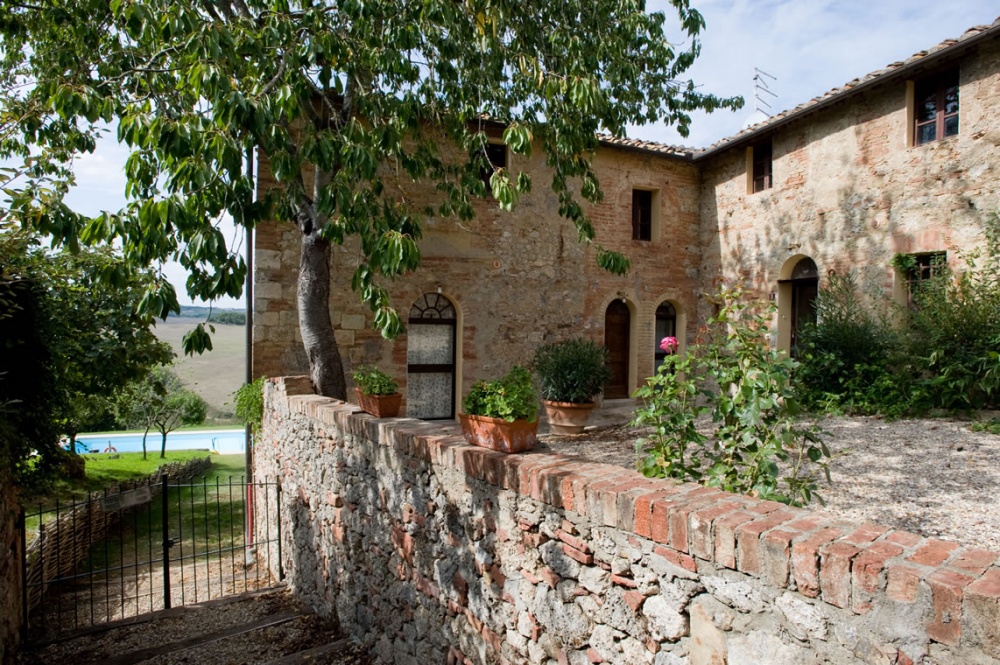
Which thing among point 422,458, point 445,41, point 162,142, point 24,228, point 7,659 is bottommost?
point 7,659

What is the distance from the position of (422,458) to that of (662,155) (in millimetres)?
9006

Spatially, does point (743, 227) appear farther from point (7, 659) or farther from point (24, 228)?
point (7, 659)

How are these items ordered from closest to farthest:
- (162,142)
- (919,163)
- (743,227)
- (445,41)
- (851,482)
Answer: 1. (162,142)
2. (851,482)
3. (445,41)
4. (919,163)
5. (743,227)

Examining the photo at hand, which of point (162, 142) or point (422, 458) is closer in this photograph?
point (162, 142)

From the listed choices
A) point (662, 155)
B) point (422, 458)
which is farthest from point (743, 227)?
point (422, 458)

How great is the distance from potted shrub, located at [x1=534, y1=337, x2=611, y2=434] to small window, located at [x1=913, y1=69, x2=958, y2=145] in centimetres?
559

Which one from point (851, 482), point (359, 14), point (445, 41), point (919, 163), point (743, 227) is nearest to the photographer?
point (359, 14)

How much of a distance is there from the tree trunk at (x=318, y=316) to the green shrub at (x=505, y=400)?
3728 mm

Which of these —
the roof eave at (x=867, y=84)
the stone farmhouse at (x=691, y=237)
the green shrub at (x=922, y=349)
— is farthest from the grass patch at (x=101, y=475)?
the roof eave at (x=867, y=84)

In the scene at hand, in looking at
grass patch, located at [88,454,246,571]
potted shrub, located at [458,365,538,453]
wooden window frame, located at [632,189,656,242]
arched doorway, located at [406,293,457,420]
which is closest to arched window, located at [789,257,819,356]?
wooden window frame, located at [632,189,656,242]

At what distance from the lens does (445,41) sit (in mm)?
5266

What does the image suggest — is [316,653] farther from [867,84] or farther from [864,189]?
[867,84]

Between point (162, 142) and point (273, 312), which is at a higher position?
point (162, 142)

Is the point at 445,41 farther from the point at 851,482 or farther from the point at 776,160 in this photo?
the point at 776,160
